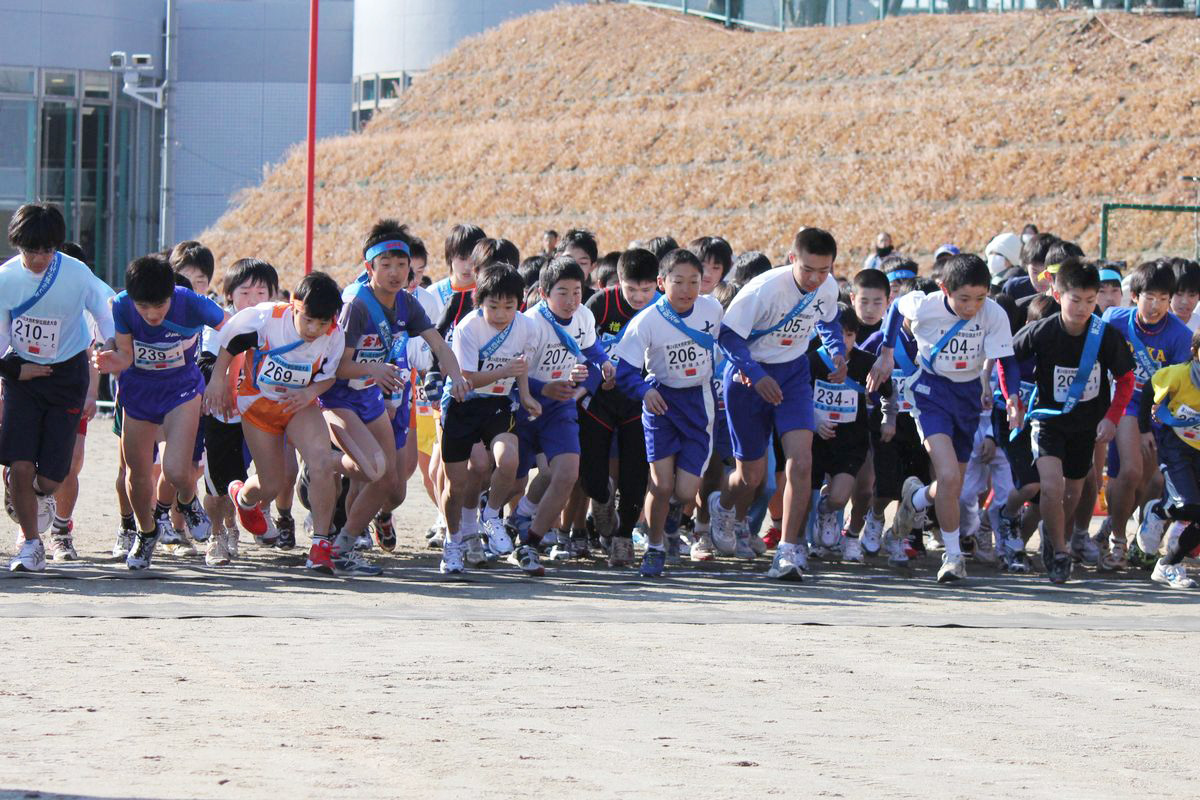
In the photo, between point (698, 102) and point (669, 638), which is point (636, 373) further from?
point (698, 102)

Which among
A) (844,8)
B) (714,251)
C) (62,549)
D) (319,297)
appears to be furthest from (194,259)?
(844,8)

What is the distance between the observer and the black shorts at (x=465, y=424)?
988 centimetres

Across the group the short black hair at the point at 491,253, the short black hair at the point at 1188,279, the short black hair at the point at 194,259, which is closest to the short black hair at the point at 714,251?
the short black hair at the point at 491,253

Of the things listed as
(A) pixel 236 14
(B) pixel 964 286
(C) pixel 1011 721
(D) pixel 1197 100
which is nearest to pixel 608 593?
(B) pixel 964 286

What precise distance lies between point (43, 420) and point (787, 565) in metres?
4.21

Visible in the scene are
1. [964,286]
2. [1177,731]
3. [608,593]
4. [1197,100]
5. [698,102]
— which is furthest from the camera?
[698,102]

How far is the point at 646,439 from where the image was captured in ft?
33.7

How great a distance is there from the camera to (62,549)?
10234mm

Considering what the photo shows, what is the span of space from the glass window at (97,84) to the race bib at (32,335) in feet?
130

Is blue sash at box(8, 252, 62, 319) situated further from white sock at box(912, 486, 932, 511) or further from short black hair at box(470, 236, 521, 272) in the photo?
white sock at box(912, 486, 932, 511)

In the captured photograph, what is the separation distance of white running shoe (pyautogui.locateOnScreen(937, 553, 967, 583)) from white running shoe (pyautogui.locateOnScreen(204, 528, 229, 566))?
13.7ft

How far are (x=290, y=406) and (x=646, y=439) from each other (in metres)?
2.17

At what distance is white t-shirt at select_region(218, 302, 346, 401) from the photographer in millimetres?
9344

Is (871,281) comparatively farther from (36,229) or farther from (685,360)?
(36,229)
